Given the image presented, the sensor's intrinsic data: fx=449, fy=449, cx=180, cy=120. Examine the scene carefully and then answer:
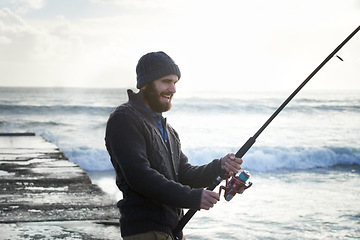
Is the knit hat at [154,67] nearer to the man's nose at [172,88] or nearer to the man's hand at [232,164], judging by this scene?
the man's nose at [172,88]

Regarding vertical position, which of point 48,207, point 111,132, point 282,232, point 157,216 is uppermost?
point 111,132

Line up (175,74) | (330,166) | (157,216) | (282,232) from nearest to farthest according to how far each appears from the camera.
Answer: (157,216)
(175,74)
(282,232)
(330,166)

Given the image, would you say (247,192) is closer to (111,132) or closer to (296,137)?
(111,132)

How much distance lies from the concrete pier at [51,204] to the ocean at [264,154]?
4.37ft

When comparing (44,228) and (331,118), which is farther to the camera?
(331,118)

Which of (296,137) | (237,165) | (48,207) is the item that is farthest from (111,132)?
(296,137)

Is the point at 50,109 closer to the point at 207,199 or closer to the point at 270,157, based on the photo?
the point at 270,157

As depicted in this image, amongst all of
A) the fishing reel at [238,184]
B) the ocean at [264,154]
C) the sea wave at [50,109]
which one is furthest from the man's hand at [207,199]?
the sea wave at [50,109]

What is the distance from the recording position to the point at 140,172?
6.23 ft

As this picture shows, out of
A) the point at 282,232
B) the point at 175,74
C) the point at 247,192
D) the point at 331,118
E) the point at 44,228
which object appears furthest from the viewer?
the point at 331,118

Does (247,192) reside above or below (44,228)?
below

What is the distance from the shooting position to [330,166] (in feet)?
45.5

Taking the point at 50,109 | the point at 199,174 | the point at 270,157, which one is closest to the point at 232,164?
the point at 199,174

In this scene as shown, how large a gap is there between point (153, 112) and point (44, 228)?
2276 mm
